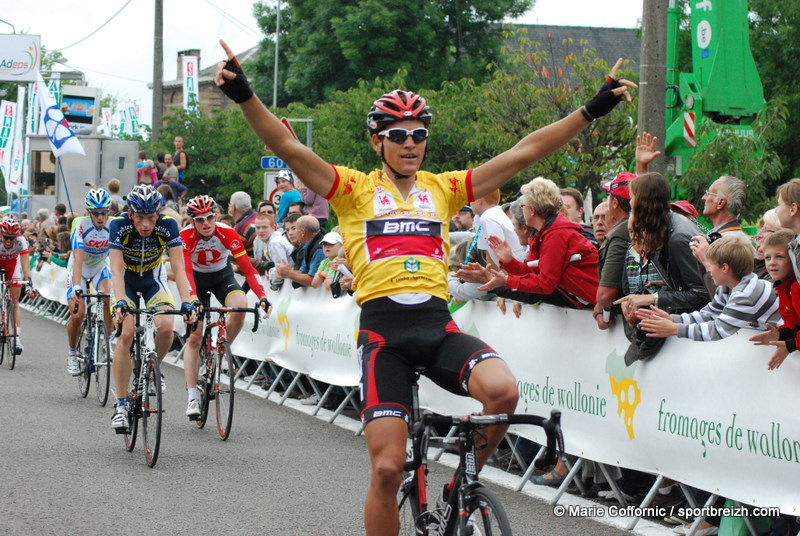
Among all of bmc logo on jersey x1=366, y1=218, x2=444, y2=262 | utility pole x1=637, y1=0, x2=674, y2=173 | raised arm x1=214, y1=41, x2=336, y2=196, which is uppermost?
utility pole x1=637, y1=0, x2=674, y2=173

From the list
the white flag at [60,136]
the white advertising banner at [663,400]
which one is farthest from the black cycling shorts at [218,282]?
the white flag at [60,136]

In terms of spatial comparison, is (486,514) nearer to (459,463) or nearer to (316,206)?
(459,463)

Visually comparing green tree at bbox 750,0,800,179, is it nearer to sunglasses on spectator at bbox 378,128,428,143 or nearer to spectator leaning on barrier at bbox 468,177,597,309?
spectator leaning on barrier at bbox 468,177,597,309

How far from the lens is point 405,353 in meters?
5.15

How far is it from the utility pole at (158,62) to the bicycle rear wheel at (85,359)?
57.7 feet

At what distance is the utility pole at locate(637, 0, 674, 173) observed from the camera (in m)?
11.0

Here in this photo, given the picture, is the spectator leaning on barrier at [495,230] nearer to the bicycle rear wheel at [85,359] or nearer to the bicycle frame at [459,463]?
the bicycle frame at [459,463]

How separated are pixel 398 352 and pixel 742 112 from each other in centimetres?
1004

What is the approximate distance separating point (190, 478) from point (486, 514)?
14.9 feet

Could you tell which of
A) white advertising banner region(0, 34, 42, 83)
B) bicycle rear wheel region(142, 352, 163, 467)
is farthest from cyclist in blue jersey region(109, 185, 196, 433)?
white advertising banner region(0, 34, 42, 83)

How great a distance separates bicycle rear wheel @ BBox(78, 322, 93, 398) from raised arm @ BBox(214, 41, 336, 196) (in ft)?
26.2

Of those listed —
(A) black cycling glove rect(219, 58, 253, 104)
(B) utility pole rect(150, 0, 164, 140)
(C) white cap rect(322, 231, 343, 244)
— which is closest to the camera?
(A) black cycling glove rect(219, 58, 253, 104)

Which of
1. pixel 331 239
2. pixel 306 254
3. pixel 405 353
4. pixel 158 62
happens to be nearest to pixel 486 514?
pixel 405 353

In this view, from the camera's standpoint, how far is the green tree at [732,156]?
12.6 meters
